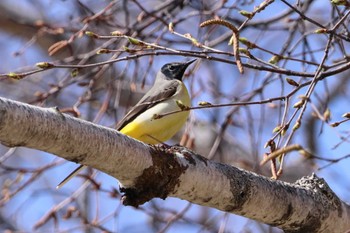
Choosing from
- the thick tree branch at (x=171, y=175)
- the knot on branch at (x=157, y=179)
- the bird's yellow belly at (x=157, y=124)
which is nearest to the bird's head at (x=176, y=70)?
the bird's yellow belly at (x=157, y=124)

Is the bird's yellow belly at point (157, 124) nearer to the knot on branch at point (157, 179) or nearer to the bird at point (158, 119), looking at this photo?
the bird at point (158, 119)

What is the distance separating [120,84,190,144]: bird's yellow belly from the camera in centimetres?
508

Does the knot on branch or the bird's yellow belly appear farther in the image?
the bird's yellow belly

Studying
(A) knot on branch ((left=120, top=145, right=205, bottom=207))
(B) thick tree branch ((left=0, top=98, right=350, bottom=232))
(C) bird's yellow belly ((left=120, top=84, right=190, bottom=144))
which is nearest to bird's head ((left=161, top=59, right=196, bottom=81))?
(C) bird's yellow belly ((left=120, top=84, right=190, bottom=144))

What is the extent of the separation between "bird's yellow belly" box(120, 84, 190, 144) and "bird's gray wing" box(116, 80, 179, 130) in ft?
0.11

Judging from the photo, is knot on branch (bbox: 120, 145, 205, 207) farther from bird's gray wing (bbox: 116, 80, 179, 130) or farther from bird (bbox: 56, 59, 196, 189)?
bird's gray wing (bbox: 116, 80, 179, 130)

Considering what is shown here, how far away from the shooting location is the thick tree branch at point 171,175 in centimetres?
272

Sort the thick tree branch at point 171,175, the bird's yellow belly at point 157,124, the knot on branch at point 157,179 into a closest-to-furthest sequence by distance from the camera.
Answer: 1. the thick tree branch at point 171,175
2. the knot on branch at point 157,179
3. the bird's yellow belly at point 157,124

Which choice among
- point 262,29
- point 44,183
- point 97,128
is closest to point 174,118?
point 262,29

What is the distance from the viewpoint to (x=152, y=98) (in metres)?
5.46

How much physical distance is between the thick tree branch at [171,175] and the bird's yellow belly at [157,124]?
1.60 metres

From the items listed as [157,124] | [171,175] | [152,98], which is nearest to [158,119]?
[157,124]

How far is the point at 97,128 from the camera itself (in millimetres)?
2893

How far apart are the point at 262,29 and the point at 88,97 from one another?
150 centimetres
